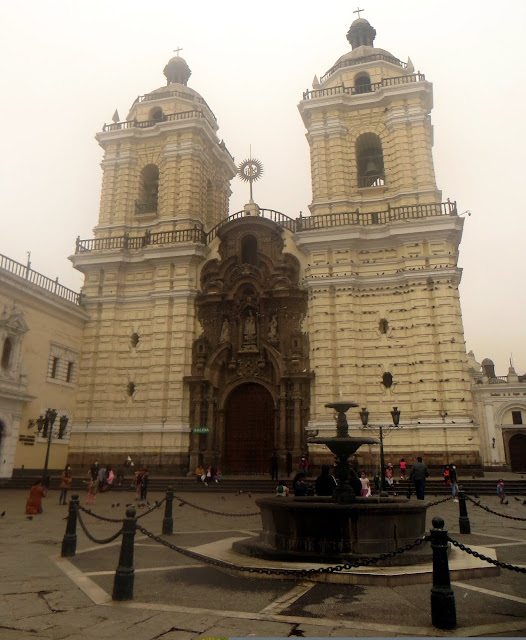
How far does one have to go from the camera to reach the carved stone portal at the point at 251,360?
24.7m

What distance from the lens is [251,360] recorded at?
25.9 m

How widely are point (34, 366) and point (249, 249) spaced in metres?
12.2

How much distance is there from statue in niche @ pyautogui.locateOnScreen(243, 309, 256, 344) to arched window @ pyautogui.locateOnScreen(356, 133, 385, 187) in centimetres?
932

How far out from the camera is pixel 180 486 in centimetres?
2195

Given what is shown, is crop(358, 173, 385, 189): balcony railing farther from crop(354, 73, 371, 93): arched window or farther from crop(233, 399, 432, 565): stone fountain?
crop(233, 399, 432, 565): stone fountain

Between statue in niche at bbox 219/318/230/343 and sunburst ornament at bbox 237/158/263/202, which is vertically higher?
sunburst ornament at bbox 237/158/263/202

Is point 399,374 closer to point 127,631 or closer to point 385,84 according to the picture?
point 385,84

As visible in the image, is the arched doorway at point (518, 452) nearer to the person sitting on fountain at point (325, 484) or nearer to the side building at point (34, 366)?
the side building at point (34, 366)

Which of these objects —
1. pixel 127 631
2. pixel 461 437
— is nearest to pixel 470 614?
pixel 127 631

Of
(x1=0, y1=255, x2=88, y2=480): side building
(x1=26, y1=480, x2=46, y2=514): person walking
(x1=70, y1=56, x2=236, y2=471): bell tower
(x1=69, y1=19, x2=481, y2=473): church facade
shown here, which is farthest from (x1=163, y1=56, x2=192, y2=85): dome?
(x1=26, y1=480, x2=46, y2=514): person walking

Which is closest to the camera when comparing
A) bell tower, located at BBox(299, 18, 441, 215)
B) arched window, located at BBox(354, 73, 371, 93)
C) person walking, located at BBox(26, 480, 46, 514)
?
person walking, located at BBox(26, 480, 46, 514)

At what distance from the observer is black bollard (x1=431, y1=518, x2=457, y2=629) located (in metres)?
5.26

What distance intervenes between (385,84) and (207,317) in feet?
50.9

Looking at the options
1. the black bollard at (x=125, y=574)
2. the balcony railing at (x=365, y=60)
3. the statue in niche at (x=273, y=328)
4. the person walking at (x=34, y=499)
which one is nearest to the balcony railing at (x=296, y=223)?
the statue in niche at (x=273, y=328)
